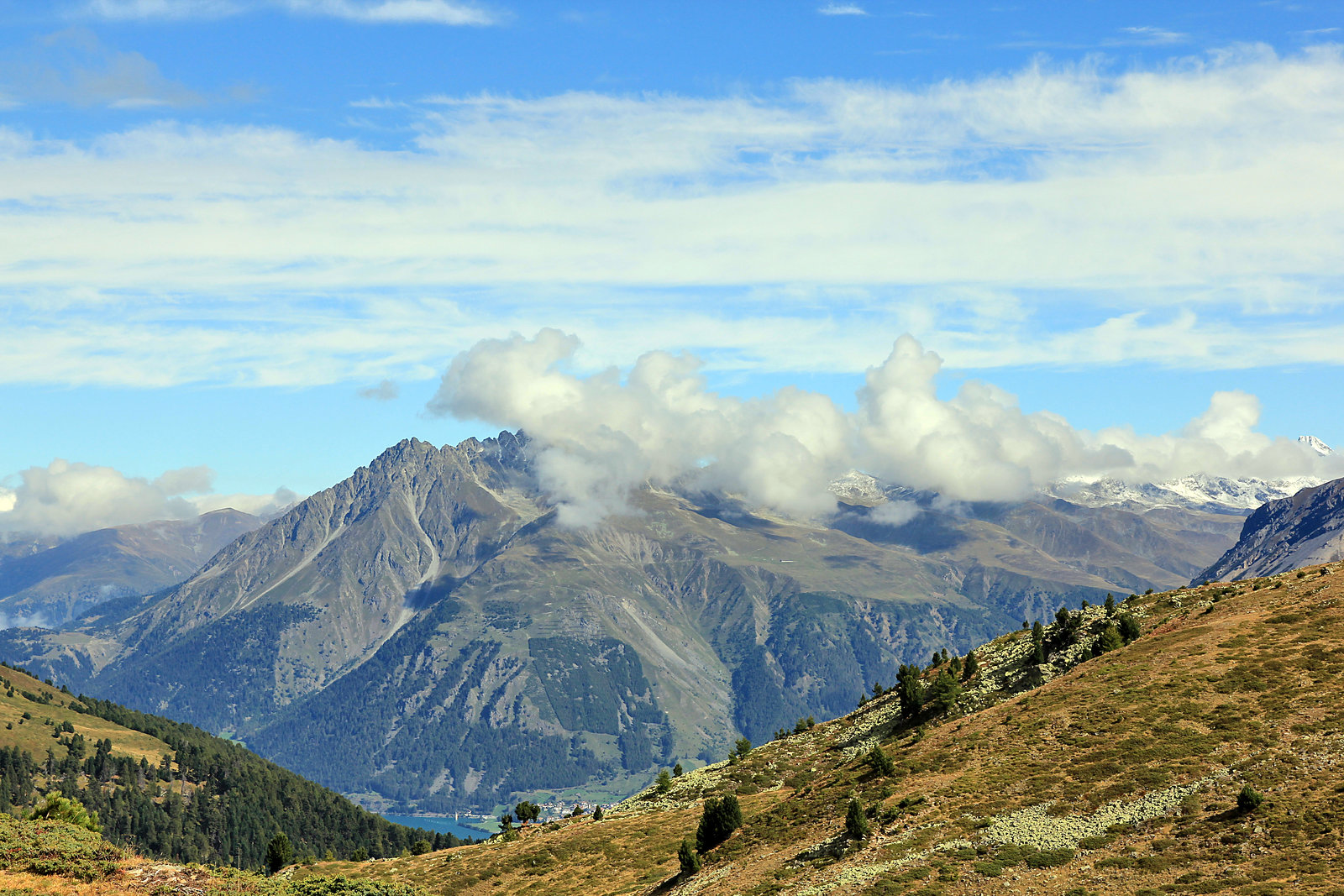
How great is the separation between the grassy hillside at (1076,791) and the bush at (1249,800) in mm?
216

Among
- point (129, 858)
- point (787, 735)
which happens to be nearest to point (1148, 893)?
point (129, 858)

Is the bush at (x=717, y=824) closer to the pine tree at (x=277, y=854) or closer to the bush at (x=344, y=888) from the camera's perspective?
the bush at (x=344, y=888)

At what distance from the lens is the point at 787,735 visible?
146 metres

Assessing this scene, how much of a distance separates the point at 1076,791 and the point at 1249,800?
40.0 feet

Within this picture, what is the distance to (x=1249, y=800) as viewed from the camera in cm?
6344

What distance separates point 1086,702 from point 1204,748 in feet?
53.2

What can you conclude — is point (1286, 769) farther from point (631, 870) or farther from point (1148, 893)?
point (631, 870)

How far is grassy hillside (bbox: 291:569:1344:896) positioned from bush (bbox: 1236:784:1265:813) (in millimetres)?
216

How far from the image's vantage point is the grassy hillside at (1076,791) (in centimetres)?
6206

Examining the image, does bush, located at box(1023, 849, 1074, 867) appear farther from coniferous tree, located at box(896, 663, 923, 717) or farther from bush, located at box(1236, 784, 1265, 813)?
coniferous tree, located at box(896, 663, 923, 717)

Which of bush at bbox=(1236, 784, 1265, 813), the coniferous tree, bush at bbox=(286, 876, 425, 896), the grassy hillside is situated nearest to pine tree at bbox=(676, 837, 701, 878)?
the grassy hillside

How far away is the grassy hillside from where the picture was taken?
204 ft

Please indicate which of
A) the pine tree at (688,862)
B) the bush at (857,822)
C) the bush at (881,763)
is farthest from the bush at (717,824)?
the bush at (857,822)

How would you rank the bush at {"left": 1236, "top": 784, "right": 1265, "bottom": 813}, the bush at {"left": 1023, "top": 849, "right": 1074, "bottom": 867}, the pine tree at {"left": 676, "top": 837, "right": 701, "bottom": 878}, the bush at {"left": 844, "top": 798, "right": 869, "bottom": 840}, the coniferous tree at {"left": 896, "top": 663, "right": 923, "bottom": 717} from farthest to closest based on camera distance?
the coniferous tree at {"left": 896, "top": 663, "right": 923, "bottom": 717} → the pine tree at {"left": 676, "top": 837, "right": 701, "bottom": 878} → the bush at {"left": 844, "top": 798, "right": 869, "bottom": 840} → the bush at {"left": 1023, "top": 849, "right": 1074, "bottom": 867} → the bush at {"left": 1236, "top": 784, "right": 1265, "bottom": 813}
